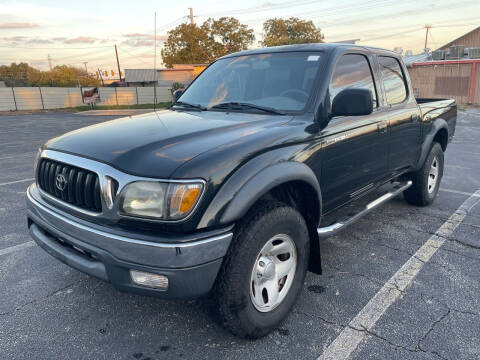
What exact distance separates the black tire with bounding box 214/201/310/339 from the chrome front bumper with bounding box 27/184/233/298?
10 cm

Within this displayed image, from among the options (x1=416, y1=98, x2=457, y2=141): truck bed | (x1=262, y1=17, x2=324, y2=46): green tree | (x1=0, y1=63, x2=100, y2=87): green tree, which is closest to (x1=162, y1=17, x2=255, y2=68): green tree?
(x1=262, y1=17, x2=324, y2=46): green tree

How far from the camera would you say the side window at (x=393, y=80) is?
3758 millimetres

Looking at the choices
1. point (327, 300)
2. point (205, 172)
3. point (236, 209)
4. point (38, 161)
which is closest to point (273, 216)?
point (236, 209)

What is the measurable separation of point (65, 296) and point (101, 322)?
511mm

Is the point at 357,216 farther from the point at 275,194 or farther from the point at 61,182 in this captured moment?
the point at 61,182

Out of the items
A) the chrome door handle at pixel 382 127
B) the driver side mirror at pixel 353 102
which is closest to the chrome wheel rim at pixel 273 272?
the driver side mirror at pixel 353 102

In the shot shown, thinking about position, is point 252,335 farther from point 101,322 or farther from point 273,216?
point 101,322

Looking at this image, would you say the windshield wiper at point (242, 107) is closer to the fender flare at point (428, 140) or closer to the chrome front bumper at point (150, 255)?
the chrome front bumper at point (150, 255)

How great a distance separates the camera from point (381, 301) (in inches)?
109

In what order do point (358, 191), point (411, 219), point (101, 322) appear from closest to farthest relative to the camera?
point (101, 322) → point (358, 191) → point (411, 219)

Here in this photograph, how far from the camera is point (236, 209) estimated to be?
80.0 inches

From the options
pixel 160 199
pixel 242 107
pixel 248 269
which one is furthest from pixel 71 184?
pixel 242 107

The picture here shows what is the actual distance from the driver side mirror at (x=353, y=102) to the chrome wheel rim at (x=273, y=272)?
3.32ft

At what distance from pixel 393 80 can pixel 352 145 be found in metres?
1.37
